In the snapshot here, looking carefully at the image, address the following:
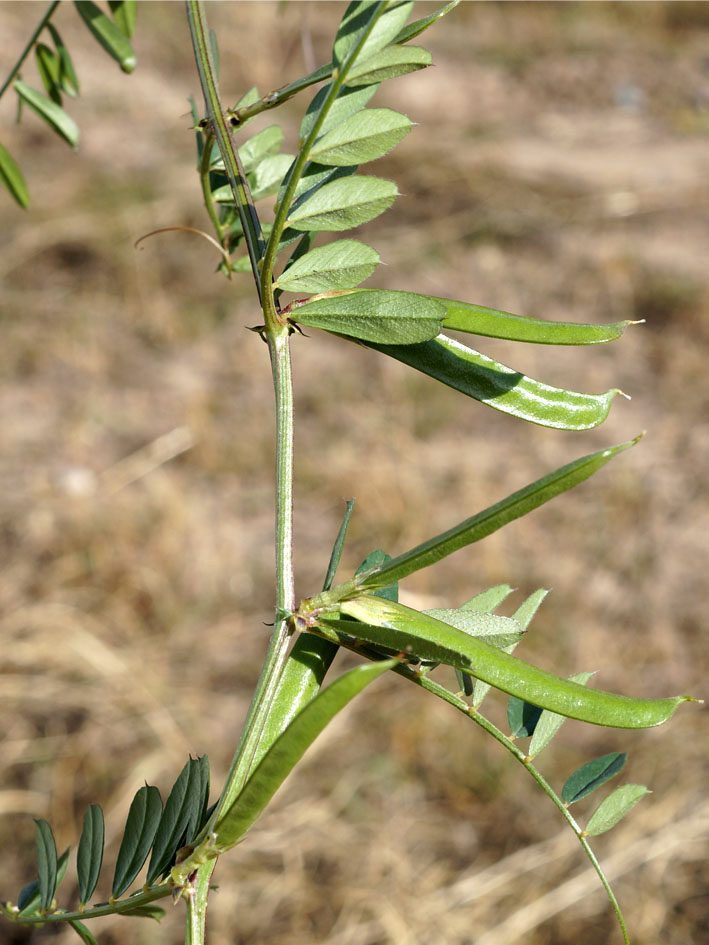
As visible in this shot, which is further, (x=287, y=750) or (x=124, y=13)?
(x=124, y=13)

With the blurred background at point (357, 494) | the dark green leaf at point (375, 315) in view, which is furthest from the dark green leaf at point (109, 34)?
the blurred background at point (357, 494)

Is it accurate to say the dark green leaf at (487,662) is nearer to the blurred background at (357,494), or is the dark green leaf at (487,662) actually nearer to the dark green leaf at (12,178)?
the dark green leaf at (12,178)

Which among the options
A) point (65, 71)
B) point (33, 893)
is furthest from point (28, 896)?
point (65, 71)

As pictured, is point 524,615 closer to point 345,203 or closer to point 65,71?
point 345,203

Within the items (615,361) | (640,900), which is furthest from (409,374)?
(640,900)

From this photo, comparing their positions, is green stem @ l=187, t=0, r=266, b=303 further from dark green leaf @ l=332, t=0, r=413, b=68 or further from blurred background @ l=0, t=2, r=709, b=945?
blurred background @ l=0, t=2, r=709, b=945

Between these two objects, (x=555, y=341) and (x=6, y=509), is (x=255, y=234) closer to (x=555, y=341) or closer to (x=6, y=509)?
(x=555, y=341)
